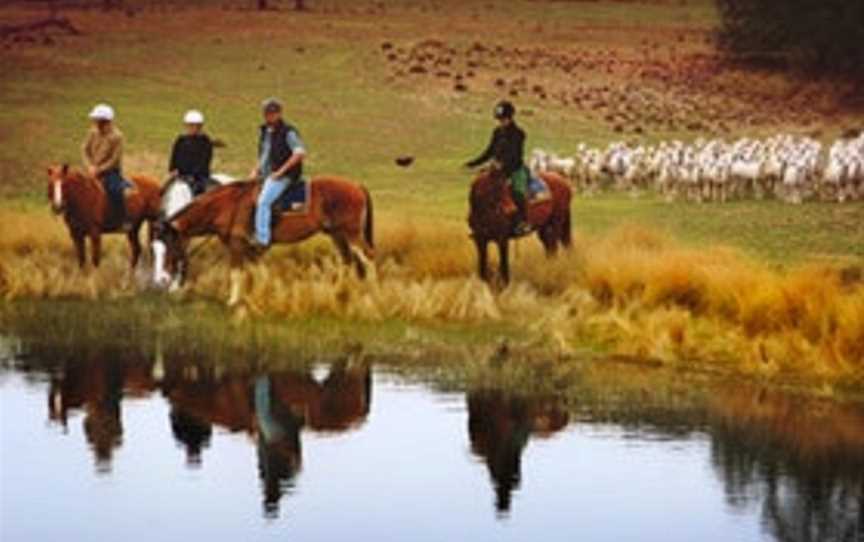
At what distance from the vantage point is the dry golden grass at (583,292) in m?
21.9

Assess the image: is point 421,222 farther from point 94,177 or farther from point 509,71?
point 509,71

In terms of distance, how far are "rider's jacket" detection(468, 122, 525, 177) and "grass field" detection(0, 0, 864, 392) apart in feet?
3.94

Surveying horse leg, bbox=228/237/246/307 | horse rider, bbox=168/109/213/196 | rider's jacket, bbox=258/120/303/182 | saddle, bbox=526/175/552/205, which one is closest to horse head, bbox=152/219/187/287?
horse leg, bbox=228/237/246/307

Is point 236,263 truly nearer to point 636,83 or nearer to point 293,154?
point 293,154

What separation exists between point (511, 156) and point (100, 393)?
650 cm

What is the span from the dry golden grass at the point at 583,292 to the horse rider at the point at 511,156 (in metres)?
0.70

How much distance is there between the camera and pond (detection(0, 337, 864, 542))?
51.5 ft

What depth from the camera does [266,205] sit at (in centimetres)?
2516

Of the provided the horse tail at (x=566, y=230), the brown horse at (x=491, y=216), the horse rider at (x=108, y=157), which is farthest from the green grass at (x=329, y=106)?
the brown horse at (x=491, y=216)

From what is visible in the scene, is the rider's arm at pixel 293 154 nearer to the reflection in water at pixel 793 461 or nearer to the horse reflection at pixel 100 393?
the horse reflection at pixel 100 393

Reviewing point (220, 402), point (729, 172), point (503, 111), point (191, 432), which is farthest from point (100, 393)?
point (729, 172)

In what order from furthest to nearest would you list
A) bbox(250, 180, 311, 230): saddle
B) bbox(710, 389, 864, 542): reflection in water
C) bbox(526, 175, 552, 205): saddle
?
1. bbox(526, 175, 552, 205): saddle
2. bbox(250, 180, 311, 230): saddle
3. bbox(710, 389, 864, 542): reflection in water

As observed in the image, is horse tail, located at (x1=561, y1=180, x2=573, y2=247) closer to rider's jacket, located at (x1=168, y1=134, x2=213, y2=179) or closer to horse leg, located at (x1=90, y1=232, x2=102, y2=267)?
rider's jacket, located at (x1=168, y1=134, x2=213, y2=179)

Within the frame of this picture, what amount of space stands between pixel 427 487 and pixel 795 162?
78.7 ft
